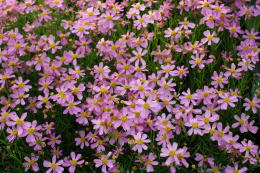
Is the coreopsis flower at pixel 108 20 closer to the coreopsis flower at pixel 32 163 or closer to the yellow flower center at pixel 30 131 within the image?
the yellow flower center at pixel 30 131

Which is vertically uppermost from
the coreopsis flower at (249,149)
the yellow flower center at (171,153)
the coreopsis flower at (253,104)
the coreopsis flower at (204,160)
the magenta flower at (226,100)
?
the magenta flower at (226,100)

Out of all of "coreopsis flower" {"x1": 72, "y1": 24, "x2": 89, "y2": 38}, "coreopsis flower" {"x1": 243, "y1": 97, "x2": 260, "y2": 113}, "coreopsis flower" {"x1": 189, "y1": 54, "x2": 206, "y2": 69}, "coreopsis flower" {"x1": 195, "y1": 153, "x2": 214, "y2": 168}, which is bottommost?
"coreopsis flower" {"x1": 195, "y1": 153, "x2": 214, "y2": 168}

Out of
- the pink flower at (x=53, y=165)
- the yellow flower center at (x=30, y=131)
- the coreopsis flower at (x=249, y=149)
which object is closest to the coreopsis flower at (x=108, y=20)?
the yellow flower center at (x=30, y=131)

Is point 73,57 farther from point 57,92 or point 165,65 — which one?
point 165,65

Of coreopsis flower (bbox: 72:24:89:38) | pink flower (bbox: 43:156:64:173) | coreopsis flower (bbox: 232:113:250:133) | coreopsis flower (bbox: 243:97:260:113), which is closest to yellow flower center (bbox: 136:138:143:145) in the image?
pink flower (bbox: 43:156:64:173)

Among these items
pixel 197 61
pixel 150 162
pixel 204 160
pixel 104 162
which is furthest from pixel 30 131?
pixel 197 61

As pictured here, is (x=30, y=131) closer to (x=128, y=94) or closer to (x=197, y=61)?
(x=128, y=94)

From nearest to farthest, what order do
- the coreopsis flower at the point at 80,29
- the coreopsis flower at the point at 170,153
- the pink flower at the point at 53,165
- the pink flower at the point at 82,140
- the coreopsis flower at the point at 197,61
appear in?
the coreopsis flower at the point at 170,153 → the pink flower at the point at 53,165 → the pink flower at the point at 82,140 → the coreopsis flower at the point at 197,61 → the coreopsis flower at the point at 80,29

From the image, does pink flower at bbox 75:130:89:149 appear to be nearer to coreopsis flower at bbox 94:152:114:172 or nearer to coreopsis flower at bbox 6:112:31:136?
coreopsis flower at bbox 94:152:114:172
